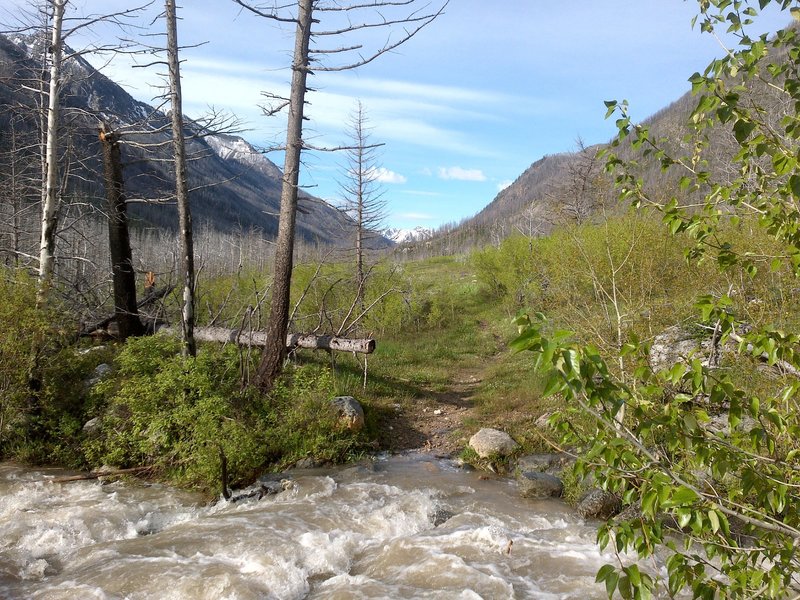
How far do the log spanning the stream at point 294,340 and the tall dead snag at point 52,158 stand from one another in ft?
8.19

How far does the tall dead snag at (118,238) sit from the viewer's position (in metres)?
11.3

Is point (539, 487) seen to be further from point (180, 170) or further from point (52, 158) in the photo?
point (52, 158)

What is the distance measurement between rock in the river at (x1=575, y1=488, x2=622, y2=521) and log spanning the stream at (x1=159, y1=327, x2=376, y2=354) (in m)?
5.22

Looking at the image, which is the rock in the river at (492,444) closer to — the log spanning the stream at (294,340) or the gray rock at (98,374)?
the log spanning the stream at (294,340)

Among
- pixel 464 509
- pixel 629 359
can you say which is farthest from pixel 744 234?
pixel 464 509

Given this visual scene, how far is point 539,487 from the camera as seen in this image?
25.3ft

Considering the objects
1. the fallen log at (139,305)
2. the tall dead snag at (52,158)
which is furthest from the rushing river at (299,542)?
the fallen log at (139,305)

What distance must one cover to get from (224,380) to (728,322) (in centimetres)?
929

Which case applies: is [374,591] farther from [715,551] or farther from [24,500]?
[24,500]

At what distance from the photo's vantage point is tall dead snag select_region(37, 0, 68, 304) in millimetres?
9469

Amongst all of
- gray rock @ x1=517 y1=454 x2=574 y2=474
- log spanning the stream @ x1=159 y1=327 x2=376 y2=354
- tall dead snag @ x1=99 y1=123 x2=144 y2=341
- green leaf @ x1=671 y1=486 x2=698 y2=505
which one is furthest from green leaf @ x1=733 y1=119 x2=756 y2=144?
tall dead snag @ x1=99 y1=123 x2=144 y2=341

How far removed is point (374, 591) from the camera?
16.9ft

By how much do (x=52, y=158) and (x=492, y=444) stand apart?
967cm

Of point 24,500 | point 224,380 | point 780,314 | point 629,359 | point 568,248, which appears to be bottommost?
point 24,500
